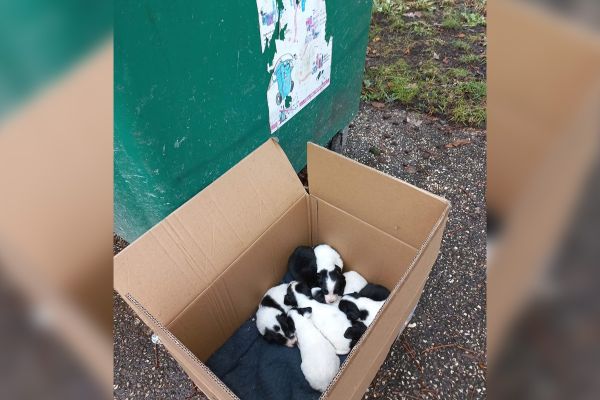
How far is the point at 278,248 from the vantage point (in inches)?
82.0

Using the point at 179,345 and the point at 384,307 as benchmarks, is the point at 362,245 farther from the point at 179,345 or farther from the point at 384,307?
the point at 179,345

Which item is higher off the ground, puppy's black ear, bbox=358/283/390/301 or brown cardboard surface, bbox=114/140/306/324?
brown cardboard surface, bbox=114/140/306/324

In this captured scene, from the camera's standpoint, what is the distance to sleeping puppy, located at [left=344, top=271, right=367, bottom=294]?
215cm

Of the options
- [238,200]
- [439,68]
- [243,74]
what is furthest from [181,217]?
[439,68]

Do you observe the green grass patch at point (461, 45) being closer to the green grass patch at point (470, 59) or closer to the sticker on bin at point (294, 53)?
the green grass patch at point (470, 59)

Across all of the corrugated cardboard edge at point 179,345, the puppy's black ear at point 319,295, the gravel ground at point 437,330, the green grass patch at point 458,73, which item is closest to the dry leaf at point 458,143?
the gravel ground at point 437,330

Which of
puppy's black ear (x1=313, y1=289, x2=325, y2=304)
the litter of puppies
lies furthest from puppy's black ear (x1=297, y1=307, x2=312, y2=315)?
puppy's black ear (x1=313, y1=289, x2=325, y2=304)

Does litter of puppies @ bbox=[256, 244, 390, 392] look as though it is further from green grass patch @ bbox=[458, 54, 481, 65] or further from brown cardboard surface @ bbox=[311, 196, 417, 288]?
green grass patch @ bbox=[458, 54, 481, 65]

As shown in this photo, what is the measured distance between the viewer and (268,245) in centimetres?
198

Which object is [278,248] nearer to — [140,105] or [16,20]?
[140,105]

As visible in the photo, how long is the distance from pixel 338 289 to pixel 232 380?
0.66 metres

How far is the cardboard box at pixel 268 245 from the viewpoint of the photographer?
1411 millimetres

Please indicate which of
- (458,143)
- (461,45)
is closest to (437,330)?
(458,143)

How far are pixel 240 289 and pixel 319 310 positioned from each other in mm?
390
